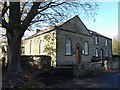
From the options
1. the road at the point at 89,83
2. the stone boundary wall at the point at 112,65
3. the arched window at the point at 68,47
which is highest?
the arched window at the point at 68,47

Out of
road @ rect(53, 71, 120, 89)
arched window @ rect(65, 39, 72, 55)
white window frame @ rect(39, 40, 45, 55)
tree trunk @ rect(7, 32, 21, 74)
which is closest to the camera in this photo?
road @ rect(53, 71, 120, 89)

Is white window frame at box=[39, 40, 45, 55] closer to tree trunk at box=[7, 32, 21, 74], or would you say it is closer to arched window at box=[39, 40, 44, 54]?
arched window at box=[39, 40, 44, 54]

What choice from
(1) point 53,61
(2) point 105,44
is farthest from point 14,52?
(2) point 105,44

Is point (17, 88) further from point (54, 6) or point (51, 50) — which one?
point (51, 50)

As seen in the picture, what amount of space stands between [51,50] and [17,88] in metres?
16.9

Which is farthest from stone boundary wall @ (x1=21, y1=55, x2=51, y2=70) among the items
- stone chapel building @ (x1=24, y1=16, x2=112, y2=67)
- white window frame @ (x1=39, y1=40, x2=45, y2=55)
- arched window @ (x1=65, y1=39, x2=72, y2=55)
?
white window frame @ (x1=39, y1=40, x2=45, y2=55)

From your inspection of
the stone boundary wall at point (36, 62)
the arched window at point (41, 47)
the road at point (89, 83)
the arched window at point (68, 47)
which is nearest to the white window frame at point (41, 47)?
the arched window at point (41, 47)

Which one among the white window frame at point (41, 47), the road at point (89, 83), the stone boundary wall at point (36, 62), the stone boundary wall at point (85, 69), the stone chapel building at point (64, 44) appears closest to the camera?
the road at point (89, 83)

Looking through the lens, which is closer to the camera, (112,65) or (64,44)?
(112,65)

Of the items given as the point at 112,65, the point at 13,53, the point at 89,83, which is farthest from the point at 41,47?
the point at 89,83

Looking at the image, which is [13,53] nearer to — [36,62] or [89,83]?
[36,62]

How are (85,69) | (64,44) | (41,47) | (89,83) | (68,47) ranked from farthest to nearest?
(41,47) → (68,47) → (64,44) → (85,69) → (89,83)

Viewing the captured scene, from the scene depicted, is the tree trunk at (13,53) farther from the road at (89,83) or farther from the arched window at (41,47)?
the arched window at (41,47)

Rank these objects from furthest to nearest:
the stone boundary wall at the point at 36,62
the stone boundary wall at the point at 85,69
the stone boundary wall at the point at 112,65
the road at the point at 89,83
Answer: the stone boundary wall at the point at 112,65 < the stone boundary wall at the point at 36,62 < the stone boundary wall at the point at 85,69 < the road at the point at 89,83
